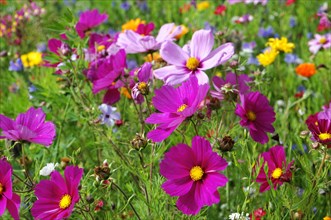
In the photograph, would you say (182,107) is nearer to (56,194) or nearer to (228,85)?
(228,85)

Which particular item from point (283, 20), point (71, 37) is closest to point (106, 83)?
point (71, 37)

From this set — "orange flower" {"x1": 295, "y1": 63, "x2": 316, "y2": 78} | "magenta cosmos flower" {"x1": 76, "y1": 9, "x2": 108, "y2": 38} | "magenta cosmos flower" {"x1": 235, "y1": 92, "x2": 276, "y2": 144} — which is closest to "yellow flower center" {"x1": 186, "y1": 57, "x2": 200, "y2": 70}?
"magenta cosmos flower" {"x1": 235, "y1": 92, "x2": 276, "y2": 144}

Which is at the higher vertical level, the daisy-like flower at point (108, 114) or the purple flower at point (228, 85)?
the purple flower at point (228, 85)

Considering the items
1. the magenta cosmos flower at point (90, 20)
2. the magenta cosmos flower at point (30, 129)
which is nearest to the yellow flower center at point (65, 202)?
the magenta cosmos flower at point (30, 129)

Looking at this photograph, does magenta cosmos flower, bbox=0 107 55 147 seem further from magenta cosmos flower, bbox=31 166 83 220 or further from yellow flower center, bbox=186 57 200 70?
yellow flower center, bbox=186 57 200 70

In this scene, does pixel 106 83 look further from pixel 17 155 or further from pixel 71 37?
pixel 17 155

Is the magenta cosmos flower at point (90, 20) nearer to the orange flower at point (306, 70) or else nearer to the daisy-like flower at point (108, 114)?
the daisy-like flower at point (108, 114)

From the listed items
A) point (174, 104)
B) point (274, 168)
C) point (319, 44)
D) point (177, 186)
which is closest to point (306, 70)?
point (319, 44)
